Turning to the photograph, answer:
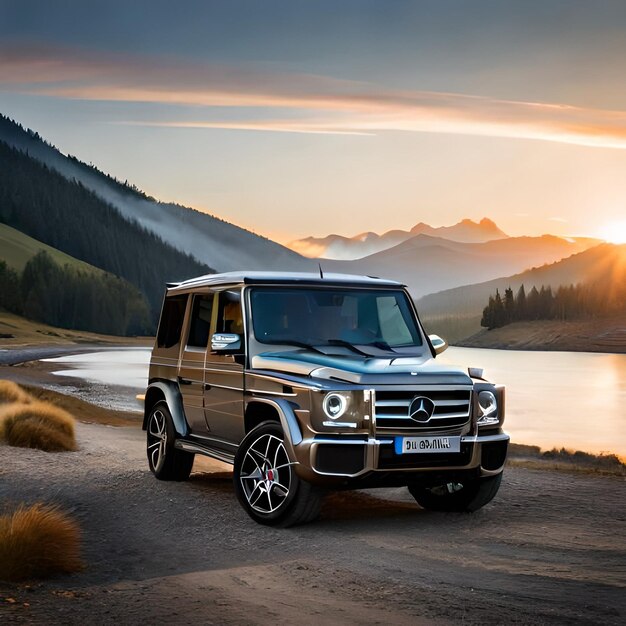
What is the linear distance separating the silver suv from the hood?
0.04 ft

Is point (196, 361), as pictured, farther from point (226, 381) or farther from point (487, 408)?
point (487, 408)

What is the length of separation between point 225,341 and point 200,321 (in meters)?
1.68

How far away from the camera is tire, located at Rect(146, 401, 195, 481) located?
12344 millimetres

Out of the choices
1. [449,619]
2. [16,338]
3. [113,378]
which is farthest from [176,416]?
[16,338]

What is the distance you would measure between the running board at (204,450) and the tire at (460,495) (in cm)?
194

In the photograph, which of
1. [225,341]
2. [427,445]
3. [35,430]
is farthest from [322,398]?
[35,430]

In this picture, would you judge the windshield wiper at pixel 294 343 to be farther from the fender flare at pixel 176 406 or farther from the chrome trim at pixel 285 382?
the fender flare at pixel 176 406

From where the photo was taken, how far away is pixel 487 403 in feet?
32.8

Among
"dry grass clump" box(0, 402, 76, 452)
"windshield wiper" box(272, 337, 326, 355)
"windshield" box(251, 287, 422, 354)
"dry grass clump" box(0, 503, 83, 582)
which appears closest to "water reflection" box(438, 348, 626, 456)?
"dry grass clump" box(0, 402, 76, 452)

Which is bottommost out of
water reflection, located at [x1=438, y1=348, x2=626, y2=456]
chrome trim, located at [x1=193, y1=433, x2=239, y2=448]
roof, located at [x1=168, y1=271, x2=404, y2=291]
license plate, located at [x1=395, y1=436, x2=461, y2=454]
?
water reflection, located at [x1=438, y1=348, x2=626, y2=456]

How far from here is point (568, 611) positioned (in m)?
6.96

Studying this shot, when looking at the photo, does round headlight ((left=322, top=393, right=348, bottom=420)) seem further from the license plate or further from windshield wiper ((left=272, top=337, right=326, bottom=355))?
windshield wiper ((left=272, top=337, right=326, bottom=355))

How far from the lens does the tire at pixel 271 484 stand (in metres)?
9.61

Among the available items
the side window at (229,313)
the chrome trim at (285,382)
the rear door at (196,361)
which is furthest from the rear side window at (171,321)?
the chrome trim at (285,382)
